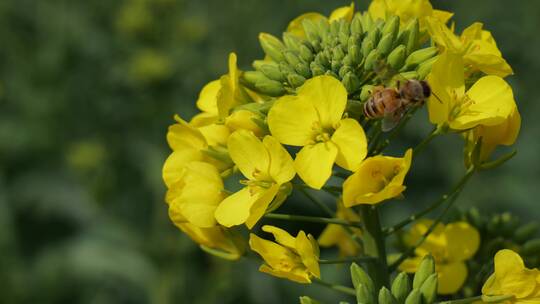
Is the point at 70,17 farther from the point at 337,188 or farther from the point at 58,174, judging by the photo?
the point at 337,188

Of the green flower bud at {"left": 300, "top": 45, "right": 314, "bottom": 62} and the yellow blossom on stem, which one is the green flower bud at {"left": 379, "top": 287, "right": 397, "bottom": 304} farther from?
the green flower bud at {"left": 300, "top": 45, "right": 314, "bottom": 62}

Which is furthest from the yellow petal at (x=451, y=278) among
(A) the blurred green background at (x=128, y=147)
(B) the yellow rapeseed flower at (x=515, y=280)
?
(A) the blurred green background at (x=128, y=147)

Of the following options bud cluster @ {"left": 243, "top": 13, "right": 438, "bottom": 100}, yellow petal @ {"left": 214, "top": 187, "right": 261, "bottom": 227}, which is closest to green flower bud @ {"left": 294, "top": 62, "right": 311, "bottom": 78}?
bud cluster @ {"left": 243, "top": 13, "right": 438, "bottom": 100}

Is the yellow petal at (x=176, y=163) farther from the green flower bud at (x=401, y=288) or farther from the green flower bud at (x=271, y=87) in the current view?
the green flower bud at (x=401, y=288)

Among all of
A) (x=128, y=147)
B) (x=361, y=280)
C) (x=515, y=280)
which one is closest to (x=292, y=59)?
(x=361, y=280)

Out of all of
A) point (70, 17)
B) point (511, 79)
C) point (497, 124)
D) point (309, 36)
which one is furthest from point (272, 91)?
point (70, 17)
